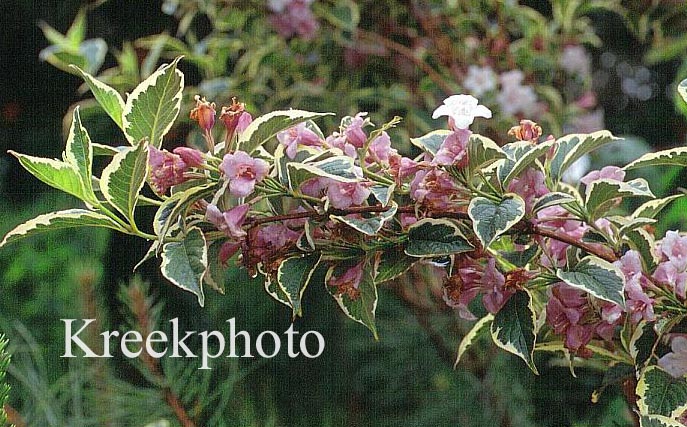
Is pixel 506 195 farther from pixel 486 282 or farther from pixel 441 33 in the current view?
pixel 441 33

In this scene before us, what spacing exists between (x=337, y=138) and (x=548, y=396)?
1.82ft

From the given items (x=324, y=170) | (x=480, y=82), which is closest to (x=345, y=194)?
(x=324, y=170)

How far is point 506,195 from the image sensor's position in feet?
0.99

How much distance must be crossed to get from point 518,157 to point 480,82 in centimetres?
49

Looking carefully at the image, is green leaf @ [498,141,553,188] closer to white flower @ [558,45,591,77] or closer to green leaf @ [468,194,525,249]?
green leaf @ [468,194,525,249]

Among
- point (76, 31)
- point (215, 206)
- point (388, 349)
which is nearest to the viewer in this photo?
point (215, 206)

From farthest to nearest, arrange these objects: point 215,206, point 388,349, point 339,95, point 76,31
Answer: point 388,349
point 339,95
point 76,31
point 215,206

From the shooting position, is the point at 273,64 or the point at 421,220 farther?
the point at 273,64

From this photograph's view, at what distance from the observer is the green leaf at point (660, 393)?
1.01ft

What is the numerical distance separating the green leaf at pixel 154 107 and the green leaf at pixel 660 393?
8.1 inches

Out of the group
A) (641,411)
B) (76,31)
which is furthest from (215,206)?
(76,31)

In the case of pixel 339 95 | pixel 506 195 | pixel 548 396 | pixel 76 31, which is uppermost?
pixel 76 31

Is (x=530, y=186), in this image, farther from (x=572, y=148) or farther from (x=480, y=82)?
(x=480, y=82)

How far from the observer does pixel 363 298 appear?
12.9 inches
